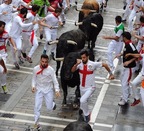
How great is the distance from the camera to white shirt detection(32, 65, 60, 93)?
31.4 ft

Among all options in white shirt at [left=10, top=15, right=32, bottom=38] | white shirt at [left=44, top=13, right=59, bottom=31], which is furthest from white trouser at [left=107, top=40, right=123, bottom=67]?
white shirt at [left=10, top=15, right=32, bottom=38]

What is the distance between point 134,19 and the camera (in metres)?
18.6

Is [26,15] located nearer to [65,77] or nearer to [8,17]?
[8,17]

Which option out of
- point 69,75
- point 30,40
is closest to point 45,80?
point 69,75

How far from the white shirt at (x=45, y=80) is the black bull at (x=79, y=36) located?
2490 mm

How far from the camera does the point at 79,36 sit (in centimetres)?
1302

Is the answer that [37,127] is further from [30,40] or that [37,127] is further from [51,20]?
[51,20]

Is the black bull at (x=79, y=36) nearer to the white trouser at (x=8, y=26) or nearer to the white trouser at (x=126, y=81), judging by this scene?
the white trouser at (x=126, y=81)

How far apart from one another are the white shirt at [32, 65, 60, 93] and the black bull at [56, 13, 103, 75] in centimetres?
249

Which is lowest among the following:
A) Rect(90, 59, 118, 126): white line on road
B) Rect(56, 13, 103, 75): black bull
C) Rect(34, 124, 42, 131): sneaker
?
Rect(90, 59, 118, 126): white line on road

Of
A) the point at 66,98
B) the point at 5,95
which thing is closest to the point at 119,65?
the point at 66,98

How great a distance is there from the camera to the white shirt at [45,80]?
9.58 m

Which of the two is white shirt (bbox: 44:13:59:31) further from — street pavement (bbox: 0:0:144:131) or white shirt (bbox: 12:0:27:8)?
white shirt (bbox: 12:0:27:8)

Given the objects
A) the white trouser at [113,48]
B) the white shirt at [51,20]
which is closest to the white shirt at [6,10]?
the white shirt at [51,20]
